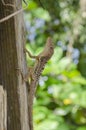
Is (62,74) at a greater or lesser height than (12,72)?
Answer: greater

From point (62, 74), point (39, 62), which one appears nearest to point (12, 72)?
point (39, 62)

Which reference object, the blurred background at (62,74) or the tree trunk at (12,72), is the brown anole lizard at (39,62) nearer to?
the tree trunk at (12,72)

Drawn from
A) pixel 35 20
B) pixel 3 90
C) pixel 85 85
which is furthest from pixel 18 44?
pixel 35 20

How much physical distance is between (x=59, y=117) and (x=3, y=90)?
171 cm

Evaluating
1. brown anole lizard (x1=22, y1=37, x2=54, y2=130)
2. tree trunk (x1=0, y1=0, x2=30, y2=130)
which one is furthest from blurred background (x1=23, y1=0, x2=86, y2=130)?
tree trunk (x1=0, y1=0, x2=30, y2=130)

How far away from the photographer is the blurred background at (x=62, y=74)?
275cm

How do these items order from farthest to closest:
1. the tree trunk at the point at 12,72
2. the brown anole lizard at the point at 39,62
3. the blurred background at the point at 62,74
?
1. the blurred background at the point at 62,74
2. the brown anole lizard at the point at 39,62
3. the tree trunk at the point at 12,72

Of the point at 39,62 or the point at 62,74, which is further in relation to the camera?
the point at 62,74

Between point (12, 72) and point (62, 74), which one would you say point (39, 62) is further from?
point (62, 74)

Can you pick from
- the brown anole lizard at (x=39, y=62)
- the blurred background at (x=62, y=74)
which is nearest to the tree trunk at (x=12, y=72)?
the brown anole lizard at (x=39, y=62)

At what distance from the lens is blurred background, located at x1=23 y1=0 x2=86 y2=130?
108 inches

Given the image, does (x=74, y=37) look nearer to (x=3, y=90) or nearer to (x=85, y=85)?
(x=85, y=85)

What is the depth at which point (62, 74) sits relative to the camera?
2.91 m

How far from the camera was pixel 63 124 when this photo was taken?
9.31 feet
